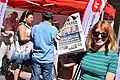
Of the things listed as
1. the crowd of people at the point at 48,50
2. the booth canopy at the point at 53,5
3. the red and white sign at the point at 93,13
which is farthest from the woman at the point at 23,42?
the booth canopy at the point at 53,5

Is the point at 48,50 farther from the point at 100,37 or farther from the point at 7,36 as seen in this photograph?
the point at 100,37

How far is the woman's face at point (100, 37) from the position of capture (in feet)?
11.4

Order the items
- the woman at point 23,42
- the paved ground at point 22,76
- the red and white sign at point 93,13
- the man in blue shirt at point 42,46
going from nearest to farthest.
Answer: the man in blue shirt at point 42,46 < the woman at point 23,42 < the paved ground at point 22,76 < the red and white sign at point 93,13

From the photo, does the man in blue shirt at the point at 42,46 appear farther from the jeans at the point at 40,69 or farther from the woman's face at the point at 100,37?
the woman's face at the point at 100,37

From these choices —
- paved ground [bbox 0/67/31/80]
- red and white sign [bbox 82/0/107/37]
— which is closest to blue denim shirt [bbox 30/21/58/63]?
paved ground [bbox 0/67/31/80]

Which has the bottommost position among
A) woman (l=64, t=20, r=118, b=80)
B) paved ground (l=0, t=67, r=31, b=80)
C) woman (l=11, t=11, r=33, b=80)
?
paved ground (l=0, t=67, r=31, b=80)

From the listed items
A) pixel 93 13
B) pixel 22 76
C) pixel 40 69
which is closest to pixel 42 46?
pixel 40 69

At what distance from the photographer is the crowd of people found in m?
3.46

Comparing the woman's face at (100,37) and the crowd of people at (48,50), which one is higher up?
the woman's face at (100,37)

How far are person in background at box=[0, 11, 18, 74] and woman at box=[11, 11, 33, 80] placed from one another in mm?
699

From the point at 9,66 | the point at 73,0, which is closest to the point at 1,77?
the point at 9,66

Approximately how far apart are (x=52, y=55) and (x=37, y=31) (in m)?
0.56

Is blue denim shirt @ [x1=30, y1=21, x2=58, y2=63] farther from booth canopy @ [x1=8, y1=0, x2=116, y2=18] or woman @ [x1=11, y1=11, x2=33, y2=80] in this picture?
booth canopy @ [x1=8, y1=0, x2=116, y2=18]

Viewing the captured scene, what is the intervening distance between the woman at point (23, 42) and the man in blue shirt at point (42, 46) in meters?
0.66
